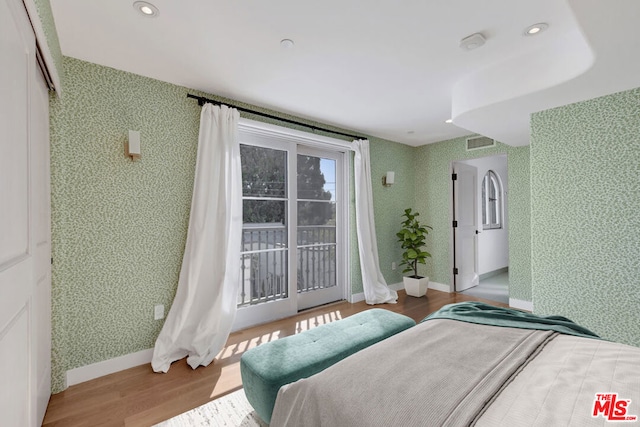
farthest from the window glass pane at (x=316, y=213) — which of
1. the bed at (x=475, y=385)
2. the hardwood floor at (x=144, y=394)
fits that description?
the bed at (x=475, y=385)

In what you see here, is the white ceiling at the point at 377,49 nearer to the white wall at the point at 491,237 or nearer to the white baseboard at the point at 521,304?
the white baseboard at the point at 521,304

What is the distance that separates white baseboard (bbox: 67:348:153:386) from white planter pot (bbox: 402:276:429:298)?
11.6ft

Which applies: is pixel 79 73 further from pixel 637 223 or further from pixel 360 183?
pixel 637 223

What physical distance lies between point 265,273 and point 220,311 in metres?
0.88

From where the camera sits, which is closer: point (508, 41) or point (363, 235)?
point (508, 41)

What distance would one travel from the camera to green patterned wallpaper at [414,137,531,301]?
4.00 m

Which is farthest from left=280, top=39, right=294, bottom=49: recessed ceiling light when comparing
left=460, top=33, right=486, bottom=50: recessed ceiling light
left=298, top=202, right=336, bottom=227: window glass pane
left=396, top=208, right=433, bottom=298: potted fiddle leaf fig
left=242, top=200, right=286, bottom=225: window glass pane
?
left=396, top=208, right=433, bottom=298: potted fiddle leaf fig

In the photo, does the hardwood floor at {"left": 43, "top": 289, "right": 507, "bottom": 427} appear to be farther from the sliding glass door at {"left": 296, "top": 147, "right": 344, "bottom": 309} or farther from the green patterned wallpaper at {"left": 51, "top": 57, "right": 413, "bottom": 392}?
the sliding glass door at {"left": 296, "top": 147, "right": 344, "bottom": 309}

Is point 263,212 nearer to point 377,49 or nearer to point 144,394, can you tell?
point 144,394

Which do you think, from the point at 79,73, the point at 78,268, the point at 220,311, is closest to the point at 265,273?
the point at 220,311

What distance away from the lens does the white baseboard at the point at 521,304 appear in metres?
3.94

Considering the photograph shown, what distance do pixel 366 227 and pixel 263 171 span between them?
1.70 m

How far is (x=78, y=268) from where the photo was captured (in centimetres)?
228

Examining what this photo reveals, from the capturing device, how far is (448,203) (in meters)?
4.80
